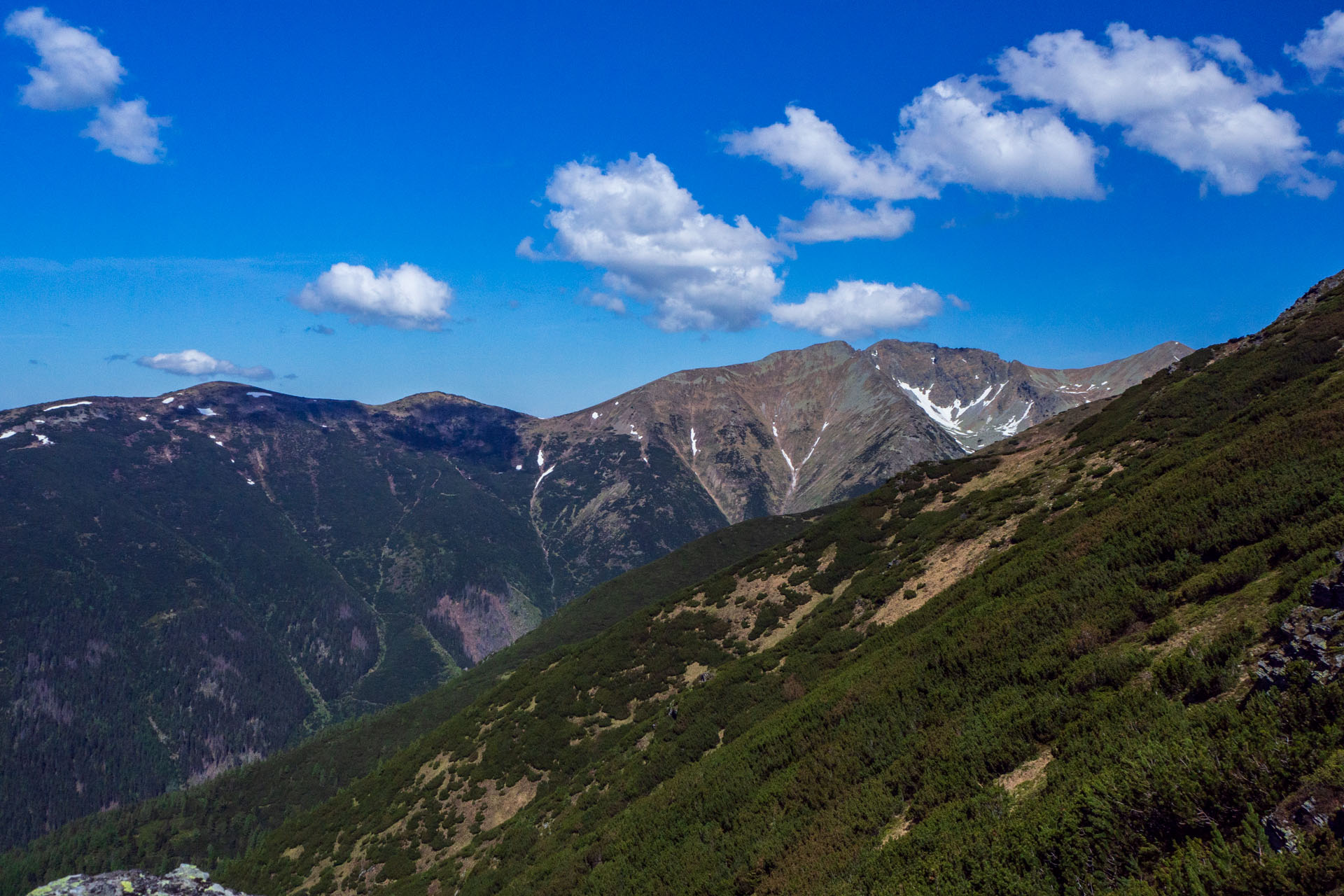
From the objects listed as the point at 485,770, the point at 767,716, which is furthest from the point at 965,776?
the point at 485,770

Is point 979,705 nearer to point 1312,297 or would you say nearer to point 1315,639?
point 1315,639

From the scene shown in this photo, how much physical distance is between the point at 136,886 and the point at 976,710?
1389 inches

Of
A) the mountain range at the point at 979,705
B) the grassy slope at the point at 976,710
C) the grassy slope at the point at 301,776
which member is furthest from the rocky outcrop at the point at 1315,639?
the grassy slope at the point at 301,776

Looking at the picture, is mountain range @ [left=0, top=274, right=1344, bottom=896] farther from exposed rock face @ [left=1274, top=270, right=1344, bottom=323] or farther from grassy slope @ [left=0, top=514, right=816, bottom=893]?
grassy slope @ [left=0, top=514, right=816, bottom=893]

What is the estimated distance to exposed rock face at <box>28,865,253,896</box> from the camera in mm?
24578

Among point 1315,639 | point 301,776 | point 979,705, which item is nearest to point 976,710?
point 979,705

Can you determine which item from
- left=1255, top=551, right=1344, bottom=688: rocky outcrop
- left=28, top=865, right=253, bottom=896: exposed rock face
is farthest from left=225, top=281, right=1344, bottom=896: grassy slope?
left=28, top=865, right=253, bottom=896: exposed rock face

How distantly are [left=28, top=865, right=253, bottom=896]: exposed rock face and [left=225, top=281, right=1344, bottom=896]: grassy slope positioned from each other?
13681 millimetres

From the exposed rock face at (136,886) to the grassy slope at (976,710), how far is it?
13.7 metres

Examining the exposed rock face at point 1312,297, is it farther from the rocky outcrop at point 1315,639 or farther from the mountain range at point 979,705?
the rocky outcrop at point 1315,639

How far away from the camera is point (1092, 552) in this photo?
25.4 meters

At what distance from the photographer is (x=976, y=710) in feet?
62.8

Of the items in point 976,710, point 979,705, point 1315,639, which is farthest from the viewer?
point 979,705

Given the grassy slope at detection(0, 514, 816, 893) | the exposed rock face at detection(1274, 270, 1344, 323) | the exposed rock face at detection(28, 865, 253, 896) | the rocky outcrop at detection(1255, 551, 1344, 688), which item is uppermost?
the exposed rock face at detection(1274, 270, 1344, 323)
